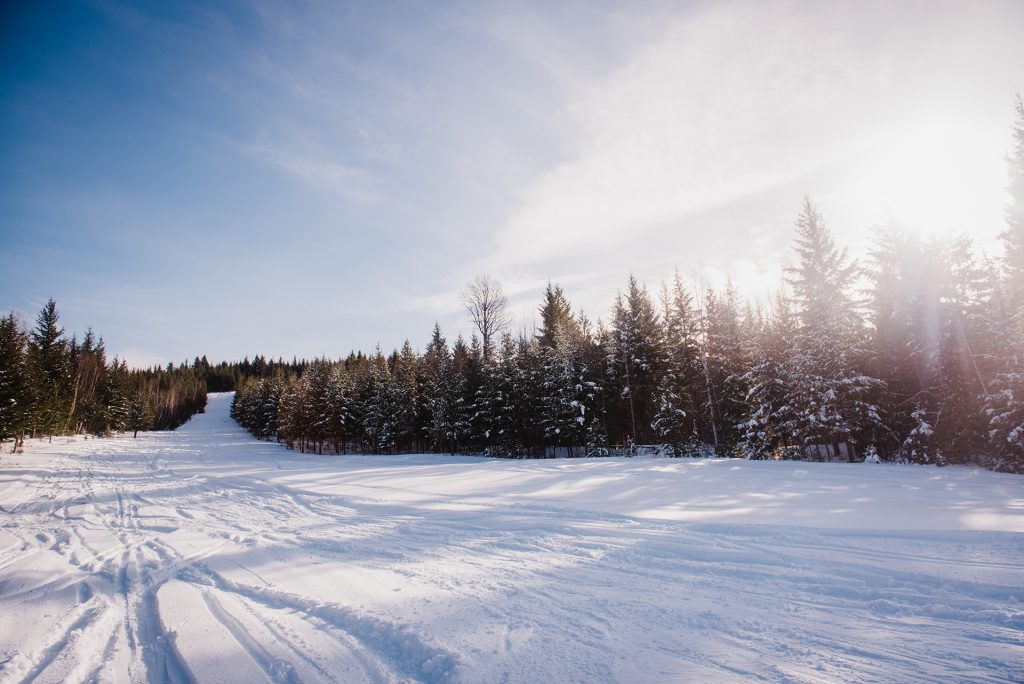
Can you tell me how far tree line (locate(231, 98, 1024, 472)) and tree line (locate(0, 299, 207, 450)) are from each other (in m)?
21.9

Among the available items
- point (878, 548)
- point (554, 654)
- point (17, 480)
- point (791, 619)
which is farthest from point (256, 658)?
point (17, 480)

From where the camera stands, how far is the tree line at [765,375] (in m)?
Answer: 15.5

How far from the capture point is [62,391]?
4559 centimetres

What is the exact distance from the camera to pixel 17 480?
60.0ft

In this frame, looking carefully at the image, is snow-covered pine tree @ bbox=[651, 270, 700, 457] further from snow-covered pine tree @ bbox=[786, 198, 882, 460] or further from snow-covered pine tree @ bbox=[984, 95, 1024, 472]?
snow-covered pine tree @ bbox=[984, 95, 1024, 472]

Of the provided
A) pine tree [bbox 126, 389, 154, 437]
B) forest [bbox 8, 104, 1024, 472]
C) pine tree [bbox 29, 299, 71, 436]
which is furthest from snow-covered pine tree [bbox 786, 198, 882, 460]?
pine tree [bbox 126, 389, 154, 437]

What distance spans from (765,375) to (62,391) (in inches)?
2691

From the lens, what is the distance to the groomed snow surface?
11.4 ft

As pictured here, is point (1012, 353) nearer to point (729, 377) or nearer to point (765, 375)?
point (765, 375)

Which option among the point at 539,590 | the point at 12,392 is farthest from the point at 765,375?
the point at 12,392

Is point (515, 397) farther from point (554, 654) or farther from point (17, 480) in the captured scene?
point (554, 654)

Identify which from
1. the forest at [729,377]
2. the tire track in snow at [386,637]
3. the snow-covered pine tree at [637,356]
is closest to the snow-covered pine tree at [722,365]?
the forest at [729,377]

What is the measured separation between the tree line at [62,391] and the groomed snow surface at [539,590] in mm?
29065

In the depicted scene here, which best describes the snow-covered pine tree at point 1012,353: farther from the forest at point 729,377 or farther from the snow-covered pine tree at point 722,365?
the snow-covered pine tree at point 722,365
